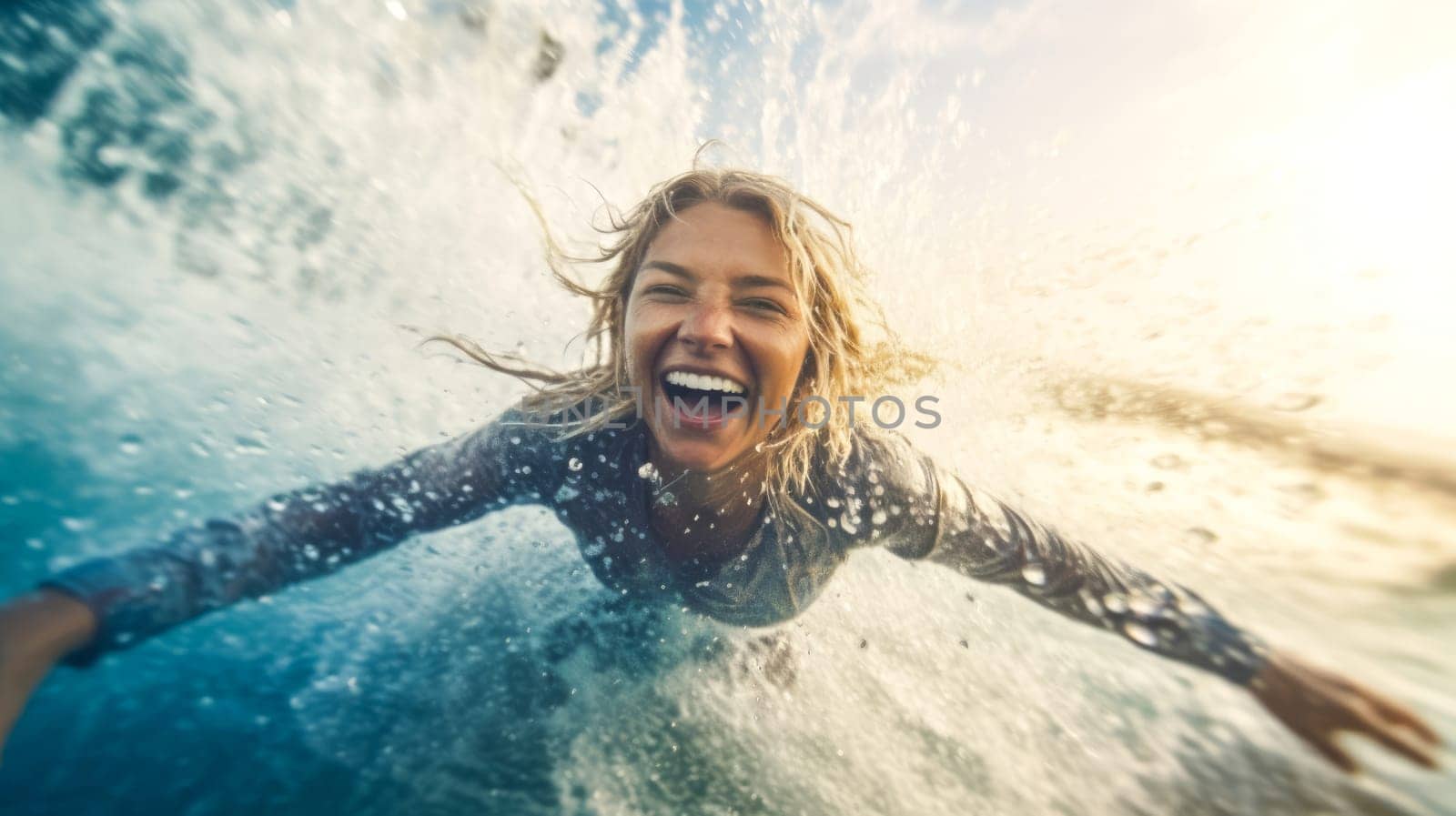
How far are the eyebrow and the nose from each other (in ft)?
0.37

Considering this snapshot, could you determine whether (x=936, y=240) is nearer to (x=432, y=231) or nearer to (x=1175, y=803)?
(x=1175, y=803)

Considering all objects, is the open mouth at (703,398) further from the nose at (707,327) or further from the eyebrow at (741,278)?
the eyebrow at (741,278)

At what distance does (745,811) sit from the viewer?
2615mm

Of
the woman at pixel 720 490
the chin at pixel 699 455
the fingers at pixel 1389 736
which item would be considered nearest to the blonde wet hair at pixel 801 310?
the woman at pixel 720 490

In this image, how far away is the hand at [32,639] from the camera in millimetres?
1229

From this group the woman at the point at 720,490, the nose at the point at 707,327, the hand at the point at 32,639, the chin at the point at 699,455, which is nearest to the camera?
the hand at the point at 32,639

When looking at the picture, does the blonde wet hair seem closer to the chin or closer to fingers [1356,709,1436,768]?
the chin

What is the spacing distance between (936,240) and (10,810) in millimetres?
5193

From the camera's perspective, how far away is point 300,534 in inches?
73.4

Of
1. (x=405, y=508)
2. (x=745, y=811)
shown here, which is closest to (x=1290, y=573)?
A: (x=745, y=811)

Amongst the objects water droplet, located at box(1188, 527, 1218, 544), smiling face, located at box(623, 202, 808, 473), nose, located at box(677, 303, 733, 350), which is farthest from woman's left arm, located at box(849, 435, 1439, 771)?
water droplet, located at box(1188, 527, 1218, 544)

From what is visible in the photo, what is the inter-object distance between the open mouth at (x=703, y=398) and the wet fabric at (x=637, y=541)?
0.32m

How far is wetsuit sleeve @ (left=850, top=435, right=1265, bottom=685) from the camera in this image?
182 cm

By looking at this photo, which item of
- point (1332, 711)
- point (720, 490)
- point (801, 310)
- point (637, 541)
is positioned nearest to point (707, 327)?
point (801, 310)
